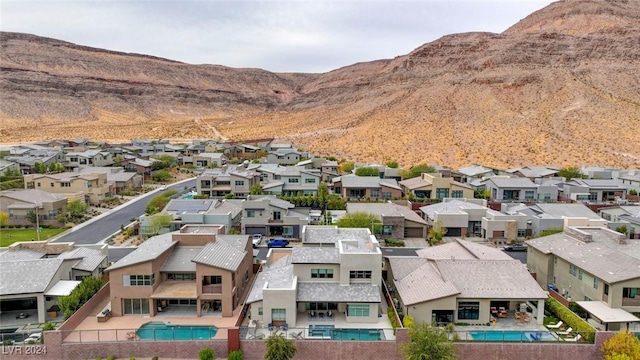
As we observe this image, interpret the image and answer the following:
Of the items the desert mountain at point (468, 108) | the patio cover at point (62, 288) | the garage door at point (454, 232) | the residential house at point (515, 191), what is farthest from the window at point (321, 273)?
the desert mountain at point (468, 108)

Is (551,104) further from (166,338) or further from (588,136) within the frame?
(166,338)

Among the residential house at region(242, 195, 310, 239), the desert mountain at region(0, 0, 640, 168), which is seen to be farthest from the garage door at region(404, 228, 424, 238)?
the desert mountain at region(0, 0, 640, 168)

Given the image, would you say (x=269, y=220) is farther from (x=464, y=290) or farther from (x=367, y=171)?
(x=367, y=171)

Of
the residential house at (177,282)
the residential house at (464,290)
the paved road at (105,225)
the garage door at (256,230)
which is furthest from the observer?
the garage door at (256,230)

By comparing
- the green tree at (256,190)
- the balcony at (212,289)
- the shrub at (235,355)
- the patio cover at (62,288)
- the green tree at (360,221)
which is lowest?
the shrub at (235,355)

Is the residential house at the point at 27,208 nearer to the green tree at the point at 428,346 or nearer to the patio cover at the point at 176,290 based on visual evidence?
the patio cover at the point at 176,290

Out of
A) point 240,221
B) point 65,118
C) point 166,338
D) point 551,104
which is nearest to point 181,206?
point 240,221

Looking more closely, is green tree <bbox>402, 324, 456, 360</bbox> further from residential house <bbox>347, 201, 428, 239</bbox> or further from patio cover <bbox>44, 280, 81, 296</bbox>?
residential house <bbox>347, 201, 428, 239</bbox>
